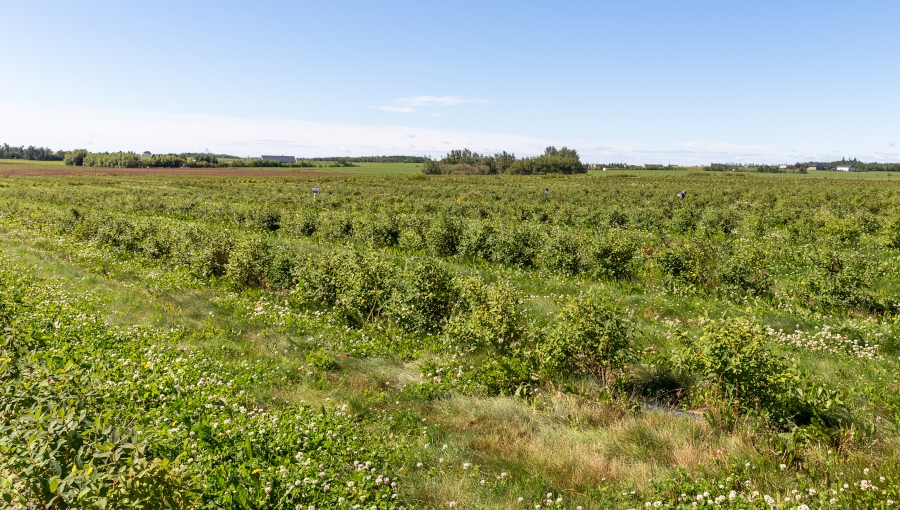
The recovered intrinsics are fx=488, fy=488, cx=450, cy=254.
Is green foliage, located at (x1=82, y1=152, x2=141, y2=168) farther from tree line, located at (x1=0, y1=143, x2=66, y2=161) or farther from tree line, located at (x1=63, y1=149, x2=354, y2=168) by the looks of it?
tree line, located at (x1=0, y1=143, x2=66, y2=161)

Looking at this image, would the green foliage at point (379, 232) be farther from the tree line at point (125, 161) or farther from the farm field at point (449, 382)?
the tree line at point (125, 161)

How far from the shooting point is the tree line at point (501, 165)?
12875 cm

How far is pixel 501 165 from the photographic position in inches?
5507

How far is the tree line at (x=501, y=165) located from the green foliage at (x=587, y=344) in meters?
118

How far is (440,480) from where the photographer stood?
548 cm

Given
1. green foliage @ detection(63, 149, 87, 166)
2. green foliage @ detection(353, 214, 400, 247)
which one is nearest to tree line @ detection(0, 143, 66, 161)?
green foliage @ detection(63, 149, 87, 166)

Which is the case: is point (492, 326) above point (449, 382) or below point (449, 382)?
above

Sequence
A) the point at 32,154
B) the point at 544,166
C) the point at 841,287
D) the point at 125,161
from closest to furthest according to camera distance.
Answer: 1. the point at 841,287
2. the point at 125,161
3. the point at 544,166
4. the point at 32,154

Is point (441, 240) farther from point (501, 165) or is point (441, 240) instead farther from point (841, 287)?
point (501, 165)

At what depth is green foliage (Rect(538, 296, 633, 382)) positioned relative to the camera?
7.83 metres

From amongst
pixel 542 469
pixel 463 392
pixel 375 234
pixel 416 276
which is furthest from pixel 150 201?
pixel 542 469

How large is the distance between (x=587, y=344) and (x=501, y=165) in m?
135

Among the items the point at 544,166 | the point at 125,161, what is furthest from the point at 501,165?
the point at 125,161

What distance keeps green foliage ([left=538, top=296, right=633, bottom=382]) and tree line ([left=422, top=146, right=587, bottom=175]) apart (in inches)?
4658
